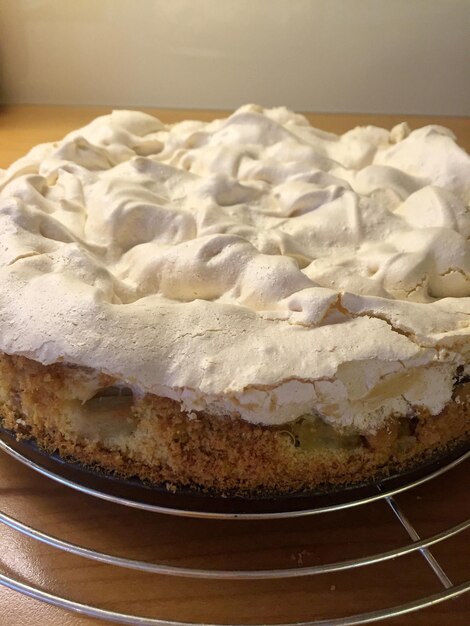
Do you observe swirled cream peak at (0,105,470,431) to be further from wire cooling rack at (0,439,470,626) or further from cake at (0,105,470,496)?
wire cooling rack at (0,439,470,626)

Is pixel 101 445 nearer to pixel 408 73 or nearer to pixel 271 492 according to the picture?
pixel 271 492

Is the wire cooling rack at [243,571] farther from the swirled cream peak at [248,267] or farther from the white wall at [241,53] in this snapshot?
the white wall at [241,53]

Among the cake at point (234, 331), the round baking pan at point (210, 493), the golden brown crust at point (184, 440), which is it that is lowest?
the round baking pan at point (210, 493)

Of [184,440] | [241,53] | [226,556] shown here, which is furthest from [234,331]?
[241,53]

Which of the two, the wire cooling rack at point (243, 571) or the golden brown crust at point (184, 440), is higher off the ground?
the golden brown crust at point (184, 440)

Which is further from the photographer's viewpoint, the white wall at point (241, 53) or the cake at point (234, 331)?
the white wall at point (241, 53)

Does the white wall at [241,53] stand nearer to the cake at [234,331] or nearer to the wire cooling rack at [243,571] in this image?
the cake at [234,331]

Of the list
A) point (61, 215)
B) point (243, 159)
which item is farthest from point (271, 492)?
point (243, 159)

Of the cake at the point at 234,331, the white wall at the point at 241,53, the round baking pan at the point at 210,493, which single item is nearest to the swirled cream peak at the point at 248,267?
the cake at the point at 234,331
